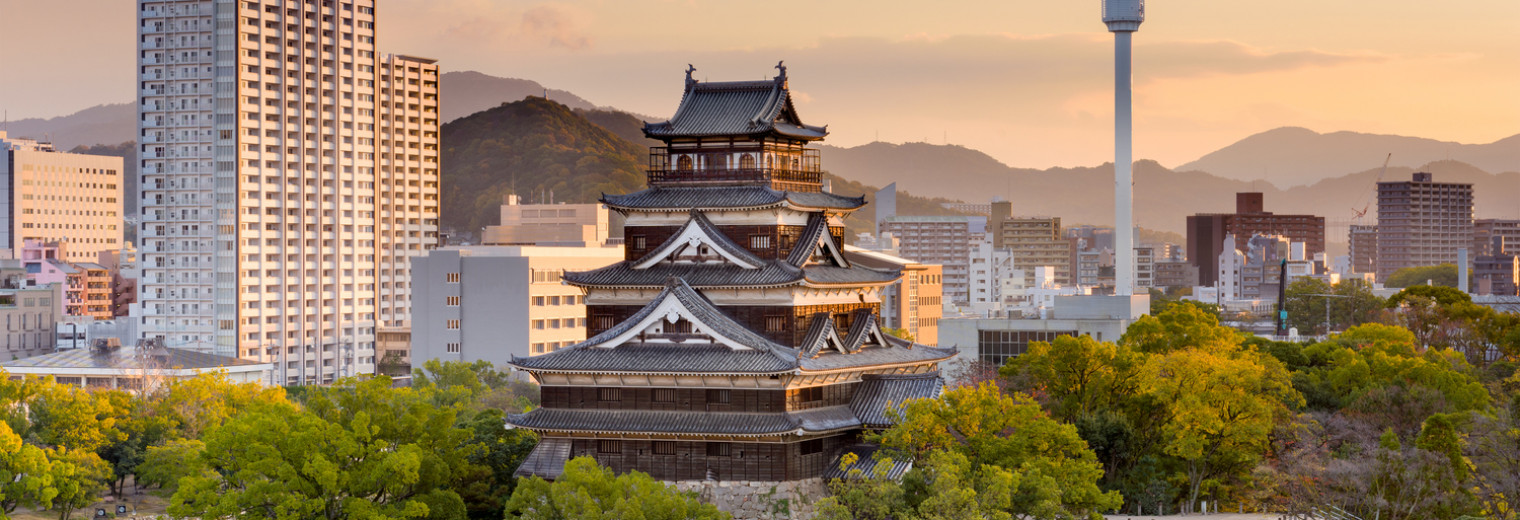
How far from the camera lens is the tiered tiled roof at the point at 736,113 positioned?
53.0 metres

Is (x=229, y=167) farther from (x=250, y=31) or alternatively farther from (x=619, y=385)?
(x=619, y=385)

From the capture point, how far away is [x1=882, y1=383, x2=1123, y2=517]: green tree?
46688 mm

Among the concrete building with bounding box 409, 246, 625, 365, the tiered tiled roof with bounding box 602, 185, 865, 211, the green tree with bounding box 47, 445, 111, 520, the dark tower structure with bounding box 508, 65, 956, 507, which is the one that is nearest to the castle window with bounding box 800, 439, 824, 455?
the dark tower structure with bounding box 508, 65, 956, 507

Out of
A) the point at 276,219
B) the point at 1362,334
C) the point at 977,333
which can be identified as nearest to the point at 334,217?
the point at 276,219

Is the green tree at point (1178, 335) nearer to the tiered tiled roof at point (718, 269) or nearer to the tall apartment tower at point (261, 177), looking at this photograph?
the tiered tiled roof at point (718, 269)

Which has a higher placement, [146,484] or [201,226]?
[201,226]

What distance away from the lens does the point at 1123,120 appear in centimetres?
14962

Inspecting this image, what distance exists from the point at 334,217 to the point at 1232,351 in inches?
3316

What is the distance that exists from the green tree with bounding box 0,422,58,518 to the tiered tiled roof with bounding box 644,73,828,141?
23.9 m

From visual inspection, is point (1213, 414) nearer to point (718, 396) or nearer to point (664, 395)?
point (718, 396)

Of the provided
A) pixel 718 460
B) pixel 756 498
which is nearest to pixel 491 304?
pixel 718 460

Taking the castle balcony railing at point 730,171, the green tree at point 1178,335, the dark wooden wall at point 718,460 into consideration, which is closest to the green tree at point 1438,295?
the green tree at point 1178,335

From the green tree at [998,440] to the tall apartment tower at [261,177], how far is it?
86207 mm

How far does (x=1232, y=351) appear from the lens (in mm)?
63906
